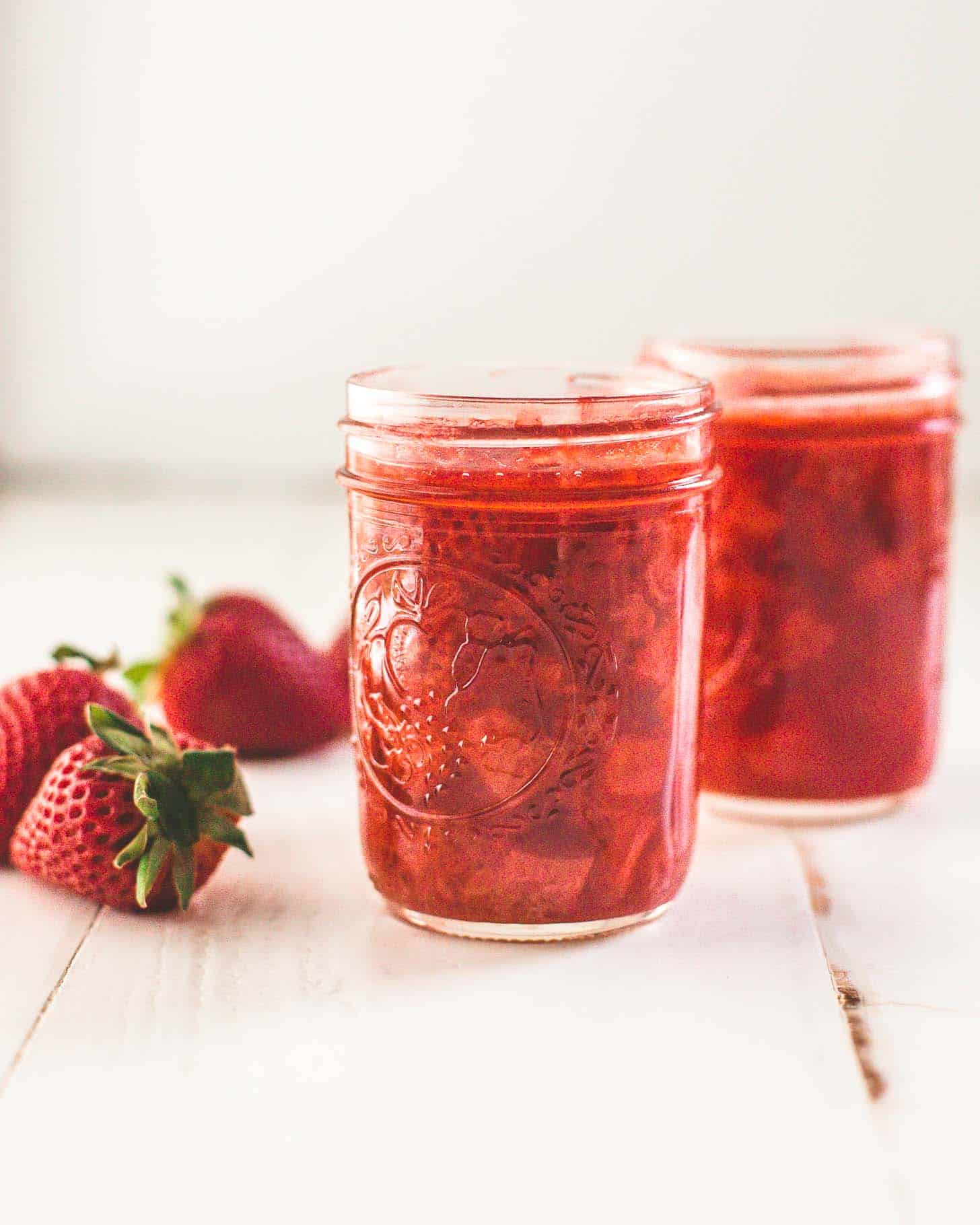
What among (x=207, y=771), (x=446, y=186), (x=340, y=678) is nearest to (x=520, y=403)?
(x=207, y=771)

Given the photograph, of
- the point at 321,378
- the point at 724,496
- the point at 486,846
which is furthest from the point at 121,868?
the point at 321,378

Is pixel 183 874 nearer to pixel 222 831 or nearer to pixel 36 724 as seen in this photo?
pixel 222 831

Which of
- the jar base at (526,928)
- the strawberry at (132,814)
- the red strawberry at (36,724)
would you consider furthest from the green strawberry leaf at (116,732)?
the jar base at (526,928)

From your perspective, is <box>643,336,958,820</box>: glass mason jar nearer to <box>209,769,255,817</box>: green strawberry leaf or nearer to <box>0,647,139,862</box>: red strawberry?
<box>209,769,255,817</box>: green strawberry leaf

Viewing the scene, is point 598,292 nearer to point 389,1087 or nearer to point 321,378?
point 321,378

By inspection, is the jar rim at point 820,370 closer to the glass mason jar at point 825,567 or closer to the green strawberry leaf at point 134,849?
the glass mason jar at point 825,567

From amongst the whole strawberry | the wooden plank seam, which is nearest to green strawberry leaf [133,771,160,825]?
the wooden plank seam
